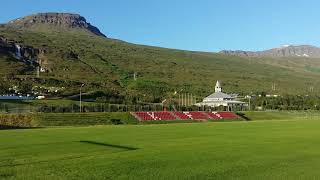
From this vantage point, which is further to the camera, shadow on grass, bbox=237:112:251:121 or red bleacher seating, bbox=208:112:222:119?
shadow on grass, bbox=237:112:251:121

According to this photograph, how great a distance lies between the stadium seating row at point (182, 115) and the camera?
121 m

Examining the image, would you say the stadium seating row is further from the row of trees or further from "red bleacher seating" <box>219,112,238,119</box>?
the row of trees

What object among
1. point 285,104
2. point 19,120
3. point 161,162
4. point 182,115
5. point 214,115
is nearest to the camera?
point 161,162

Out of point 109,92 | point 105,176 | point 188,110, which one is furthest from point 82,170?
point 109,92

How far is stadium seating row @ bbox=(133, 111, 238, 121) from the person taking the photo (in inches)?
4763

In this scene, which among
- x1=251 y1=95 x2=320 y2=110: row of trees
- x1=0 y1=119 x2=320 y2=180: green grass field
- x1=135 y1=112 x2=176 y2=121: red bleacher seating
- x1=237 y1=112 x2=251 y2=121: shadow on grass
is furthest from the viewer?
x1=251 y1=95 x2=320 y2=110: row of trees

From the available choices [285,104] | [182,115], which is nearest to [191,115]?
[182,115]

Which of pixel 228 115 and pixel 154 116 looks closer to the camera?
pixel 154 116

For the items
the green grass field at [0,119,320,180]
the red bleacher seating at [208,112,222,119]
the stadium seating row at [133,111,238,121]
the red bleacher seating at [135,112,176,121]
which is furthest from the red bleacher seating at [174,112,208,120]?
the green grass field at [0,119,320,180]

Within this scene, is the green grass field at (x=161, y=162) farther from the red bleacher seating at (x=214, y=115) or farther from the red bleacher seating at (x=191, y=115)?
the red bleacher seating at (x=214, y=115)

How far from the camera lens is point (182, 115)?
131250 millimetres

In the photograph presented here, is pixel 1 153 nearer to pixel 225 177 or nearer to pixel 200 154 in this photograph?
pixel 200 154

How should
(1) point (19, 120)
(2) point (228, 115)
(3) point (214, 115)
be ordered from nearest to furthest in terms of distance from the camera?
(1) point (19, 120)
(3) point (214, 115)
(2) point (228, 115)

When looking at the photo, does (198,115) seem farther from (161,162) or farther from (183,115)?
(161,162)
